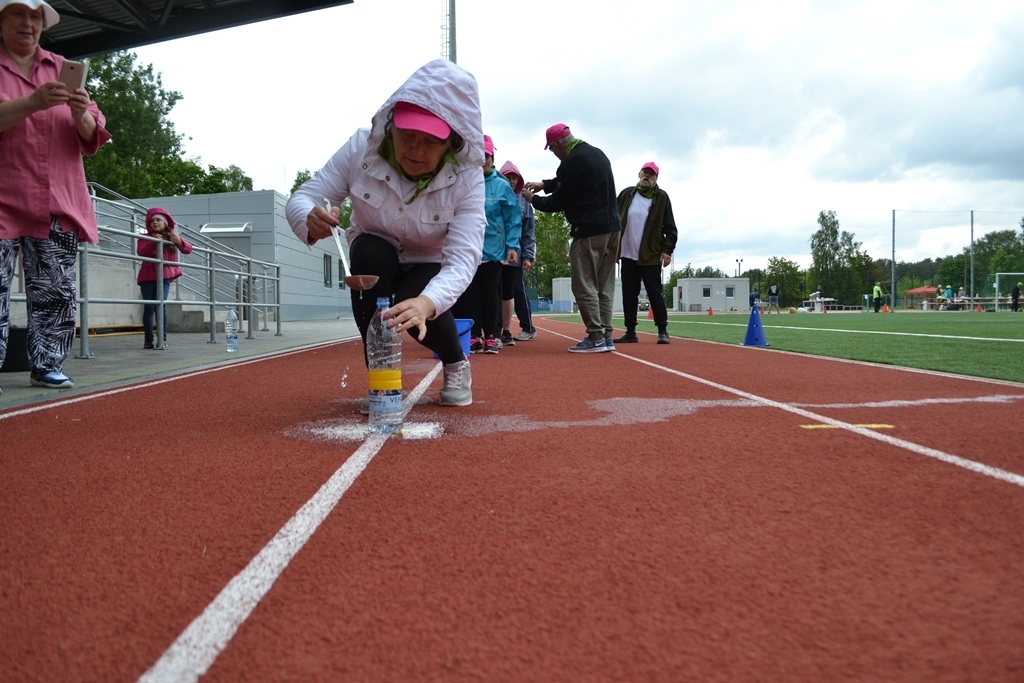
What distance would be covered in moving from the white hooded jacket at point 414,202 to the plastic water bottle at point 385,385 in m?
0.29

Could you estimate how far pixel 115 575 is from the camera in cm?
177

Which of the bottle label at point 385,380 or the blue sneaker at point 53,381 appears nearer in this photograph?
the bottle label at point 385,380

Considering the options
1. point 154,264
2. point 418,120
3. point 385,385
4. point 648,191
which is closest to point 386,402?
point 385,385

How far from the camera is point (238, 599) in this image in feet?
5.32

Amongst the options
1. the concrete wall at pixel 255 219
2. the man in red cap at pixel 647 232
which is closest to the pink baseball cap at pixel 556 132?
the man in red cap at pixel 647 232

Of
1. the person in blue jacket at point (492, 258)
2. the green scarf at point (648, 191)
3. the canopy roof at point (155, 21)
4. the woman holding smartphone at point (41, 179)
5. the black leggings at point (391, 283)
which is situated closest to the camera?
the black leggings at point (391, 283)

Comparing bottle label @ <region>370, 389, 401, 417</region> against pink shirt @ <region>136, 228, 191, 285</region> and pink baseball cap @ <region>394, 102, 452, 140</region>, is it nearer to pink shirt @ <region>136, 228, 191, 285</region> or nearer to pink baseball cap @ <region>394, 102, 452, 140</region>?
pink baseball cap @ <region>394, 102, 452, 140</region>

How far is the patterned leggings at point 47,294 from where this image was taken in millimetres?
4605

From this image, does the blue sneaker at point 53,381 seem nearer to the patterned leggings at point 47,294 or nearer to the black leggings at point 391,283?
the patterned leggings at point 47,294

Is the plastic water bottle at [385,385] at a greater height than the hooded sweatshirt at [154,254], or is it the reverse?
the hooded sweatshirt at [154,254]

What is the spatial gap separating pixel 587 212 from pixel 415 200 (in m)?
4.65

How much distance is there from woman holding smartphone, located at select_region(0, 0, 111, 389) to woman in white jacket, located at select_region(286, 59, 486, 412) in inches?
70.2

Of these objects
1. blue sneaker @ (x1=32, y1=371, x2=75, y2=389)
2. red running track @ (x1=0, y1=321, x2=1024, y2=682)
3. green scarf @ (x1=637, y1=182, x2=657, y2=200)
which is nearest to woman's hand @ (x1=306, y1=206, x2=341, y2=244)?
red running track @ (x1=0, y1=321, x2=1024, y2=682)

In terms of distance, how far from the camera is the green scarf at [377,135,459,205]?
3.59 m
